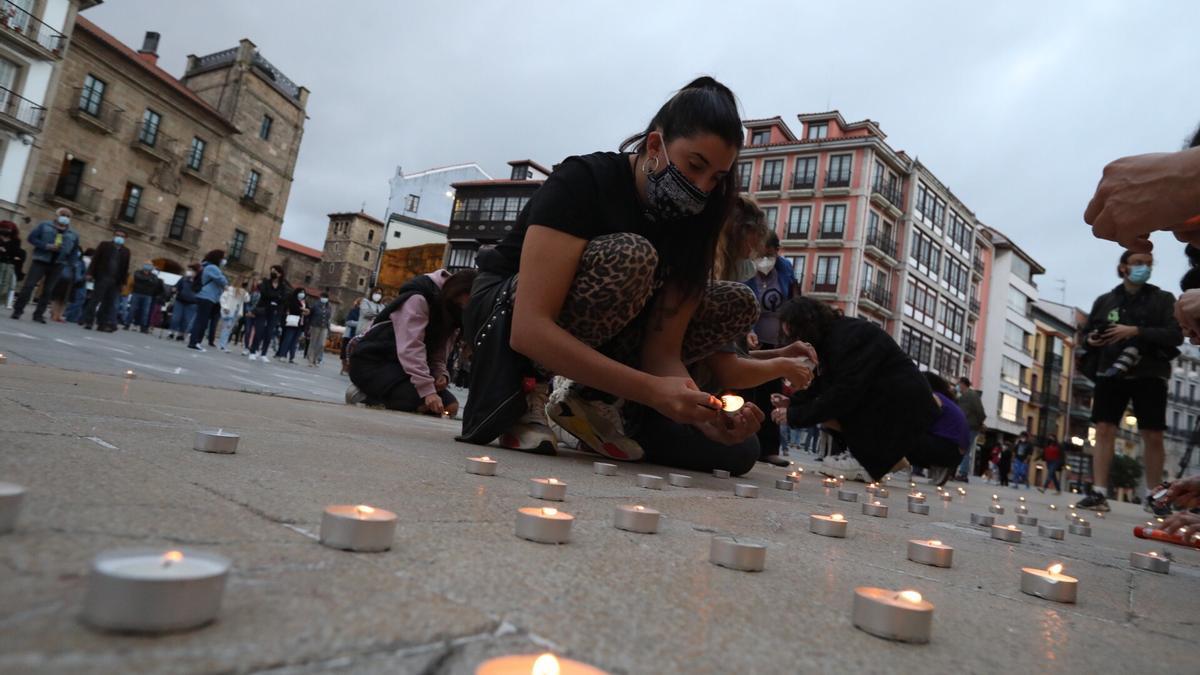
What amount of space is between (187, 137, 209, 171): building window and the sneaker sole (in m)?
33.9

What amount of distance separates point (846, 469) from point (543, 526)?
4.91 meters

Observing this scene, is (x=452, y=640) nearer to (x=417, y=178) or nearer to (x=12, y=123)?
(x=12, y=123)

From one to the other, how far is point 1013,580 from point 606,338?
1.72 m

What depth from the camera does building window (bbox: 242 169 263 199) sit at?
33750 millimetres

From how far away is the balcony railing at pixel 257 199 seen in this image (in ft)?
109

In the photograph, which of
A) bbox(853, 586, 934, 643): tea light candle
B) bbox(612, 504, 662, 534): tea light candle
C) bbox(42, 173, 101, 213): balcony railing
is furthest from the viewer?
bbox(42, 173, 101, 213): balcony railing

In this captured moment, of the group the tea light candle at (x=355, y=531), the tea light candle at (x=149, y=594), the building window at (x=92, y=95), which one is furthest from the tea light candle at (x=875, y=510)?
the building window at (x=92, y=95)

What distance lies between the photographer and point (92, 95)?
1031 inches

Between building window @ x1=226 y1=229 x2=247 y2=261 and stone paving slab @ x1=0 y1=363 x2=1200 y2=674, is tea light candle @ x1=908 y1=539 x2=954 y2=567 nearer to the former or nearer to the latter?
stone paving slab @ x1=0 y1=363 x2=1200 y2=674

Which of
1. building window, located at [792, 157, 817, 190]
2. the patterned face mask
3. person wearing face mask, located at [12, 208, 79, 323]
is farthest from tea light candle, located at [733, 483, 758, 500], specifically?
building window, located at [792, 157, 817, 190]

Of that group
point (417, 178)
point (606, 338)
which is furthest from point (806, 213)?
point (606, 338)

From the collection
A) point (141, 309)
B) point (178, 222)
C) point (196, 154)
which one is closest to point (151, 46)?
point (196, 154)

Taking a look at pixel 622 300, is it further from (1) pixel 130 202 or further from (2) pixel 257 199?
(2) pixel 257 199

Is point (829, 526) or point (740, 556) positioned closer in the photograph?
point (740, 556)
